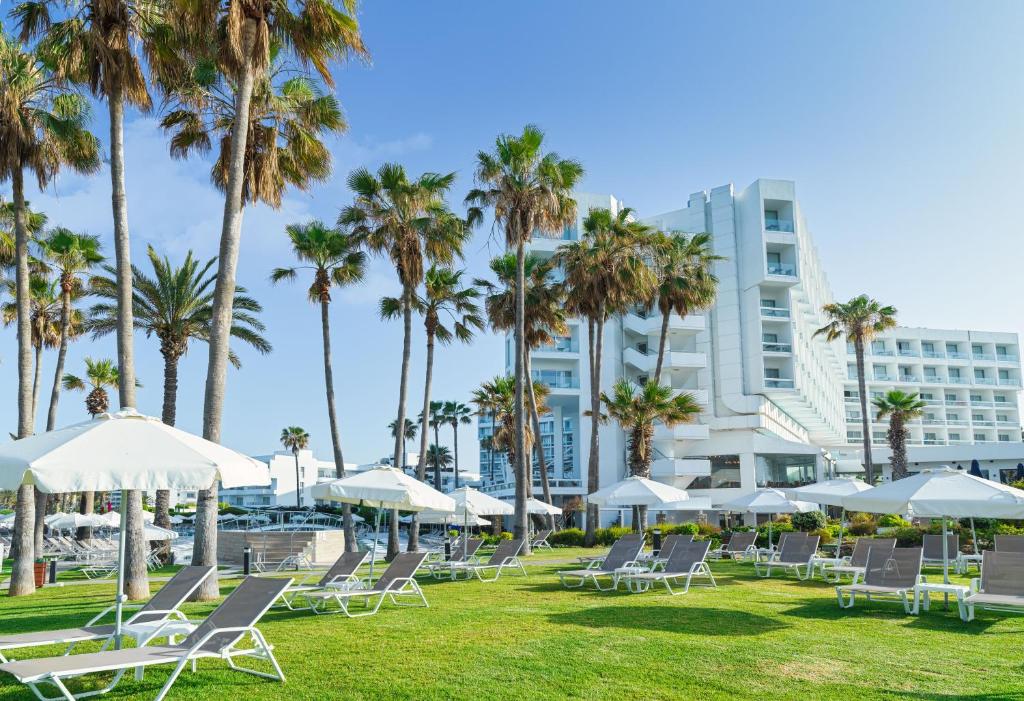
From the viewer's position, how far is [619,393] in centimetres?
3266

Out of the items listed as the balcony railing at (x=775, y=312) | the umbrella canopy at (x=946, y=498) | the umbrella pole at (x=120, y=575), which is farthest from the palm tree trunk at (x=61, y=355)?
the balcony railing at (x=775, y=312)

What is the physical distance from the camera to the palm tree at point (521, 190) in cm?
2666

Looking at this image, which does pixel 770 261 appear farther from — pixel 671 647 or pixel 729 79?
pixel 671 647

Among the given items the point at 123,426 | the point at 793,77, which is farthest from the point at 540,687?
the point at 793,77

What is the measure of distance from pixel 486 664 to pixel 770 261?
49.4 metres

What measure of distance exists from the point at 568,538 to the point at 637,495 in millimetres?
14512

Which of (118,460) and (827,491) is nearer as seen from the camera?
(118,460)

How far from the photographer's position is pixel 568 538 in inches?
1294

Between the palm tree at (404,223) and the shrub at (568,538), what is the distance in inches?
394

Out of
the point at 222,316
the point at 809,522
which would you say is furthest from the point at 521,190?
the point at 809,522

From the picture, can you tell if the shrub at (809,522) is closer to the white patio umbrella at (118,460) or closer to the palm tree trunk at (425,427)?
the palm tree trunk at (425,427)

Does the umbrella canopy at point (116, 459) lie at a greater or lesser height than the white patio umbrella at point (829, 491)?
greater

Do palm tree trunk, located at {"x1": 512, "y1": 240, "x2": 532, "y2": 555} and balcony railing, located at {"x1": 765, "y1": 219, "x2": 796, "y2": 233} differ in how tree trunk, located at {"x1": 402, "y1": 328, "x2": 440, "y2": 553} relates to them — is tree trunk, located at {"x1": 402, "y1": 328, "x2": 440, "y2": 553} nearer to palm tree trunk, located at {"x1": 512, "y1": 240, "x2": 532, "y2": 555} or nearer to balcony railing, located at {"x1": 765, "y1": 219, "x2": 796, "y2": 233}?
palm tree trunk, located at {"x1": 512, "y1": 240, "x2": 532, "y2": 555}

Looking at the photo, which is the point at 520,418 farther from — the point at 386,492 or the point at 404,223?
the point at 386,492
